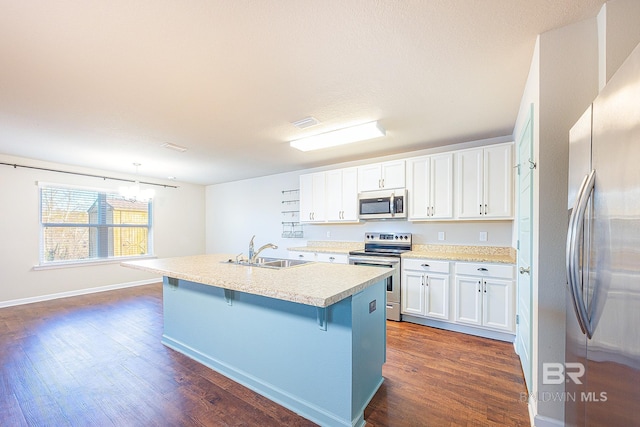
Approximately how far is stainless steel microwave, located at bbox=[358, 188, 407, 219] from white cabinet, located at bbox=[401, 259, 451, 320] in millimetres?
715

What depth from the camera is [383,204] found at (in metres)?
3.88

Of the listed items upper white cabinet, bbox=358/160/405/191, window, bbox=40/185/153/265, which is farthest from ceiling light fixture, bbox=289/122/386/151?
window, bbox=40/185/153/265

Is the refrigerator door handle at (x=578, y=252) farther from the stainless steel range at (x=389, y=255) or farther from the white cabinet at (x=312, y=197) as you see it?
the white cabinet at (x=312, y=197)

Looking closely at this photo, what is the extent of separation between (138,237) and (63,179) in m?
1.66

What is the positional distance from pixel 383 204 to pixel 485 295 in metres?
1.67

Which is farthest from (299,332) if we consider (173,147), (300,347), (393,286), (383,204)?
(173,147)

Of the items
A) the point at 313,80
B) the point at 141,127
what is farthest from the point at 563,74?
the point at 141,127

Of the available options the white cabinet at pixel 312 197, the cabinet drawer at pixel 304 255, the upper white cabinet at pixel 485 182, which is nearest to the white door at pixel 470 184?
the upper white cabinet at pixel 485 182

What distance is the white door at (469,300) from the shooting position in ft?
9.74

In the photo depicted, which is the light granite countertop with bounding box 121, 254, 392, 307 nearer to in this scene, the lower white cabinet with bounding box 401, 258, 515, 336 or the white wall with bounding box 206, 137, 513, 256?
the lower white cabinet with bounding box 401, 258, 515, 336

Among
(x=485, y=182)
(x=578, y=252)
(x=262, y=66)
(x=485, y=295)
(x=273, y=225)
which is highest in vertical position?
(x=262, y=66)

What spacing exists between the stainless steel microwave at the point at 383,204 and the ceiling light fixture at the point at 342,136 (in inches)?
38.6

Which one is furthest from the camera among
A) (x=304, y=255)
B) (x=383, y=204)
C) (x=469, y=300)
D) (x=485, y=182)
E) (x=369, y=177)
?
(x=304, y=255)

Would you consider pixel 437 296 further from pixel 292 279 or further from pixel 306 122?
pixel 306 122
